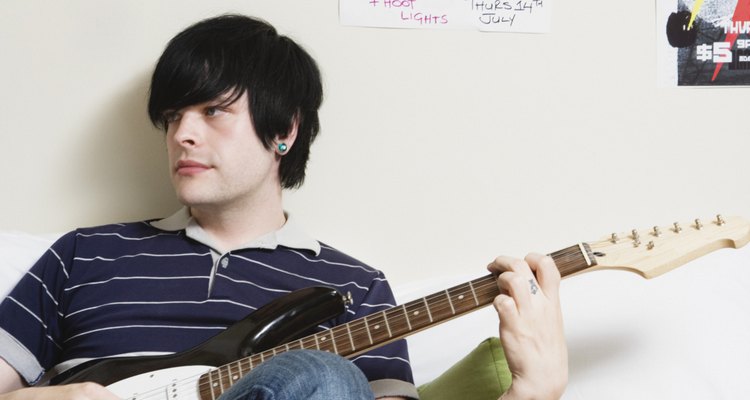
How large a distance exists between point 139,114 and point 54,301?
1.29ft

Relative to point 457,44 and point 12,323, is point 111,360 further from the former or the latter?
point 457,44

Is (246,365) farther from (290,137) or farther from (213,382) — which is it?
(290,137)

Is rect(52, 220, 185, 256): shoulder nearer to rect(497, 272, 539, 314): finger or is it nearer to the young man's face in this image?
the young man's face

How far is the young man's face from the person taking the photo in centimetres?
114

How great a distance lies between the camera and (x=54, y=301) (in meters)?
1.12

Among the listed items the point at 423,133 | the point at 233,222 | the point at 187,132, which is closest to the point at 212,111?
the point at 187,132

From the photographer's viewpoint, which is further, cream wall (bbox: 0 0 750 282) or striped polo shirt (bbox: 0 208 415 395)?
cream wall (bbox: 0 0 750 282)

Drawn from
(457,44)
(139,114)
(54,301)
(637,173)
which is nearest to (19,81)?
(139,114)

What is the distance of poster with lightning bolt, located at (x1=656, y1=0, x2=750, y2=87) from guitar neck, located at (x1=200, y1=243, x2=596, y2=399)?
650mm

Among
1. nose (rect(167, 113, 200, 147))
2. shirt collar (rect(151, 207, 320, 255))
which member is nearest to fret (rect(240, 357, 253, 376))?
shirt collar (rect(151, 207, 320, 255))

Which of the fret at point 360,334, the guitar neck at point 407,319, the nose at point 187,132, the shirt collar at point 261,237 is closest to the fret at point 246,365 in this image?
the guitar neck at point 407,319

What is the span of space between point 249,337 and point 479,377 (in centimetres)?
33

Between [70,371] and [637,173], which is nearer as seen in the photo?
[70,371]

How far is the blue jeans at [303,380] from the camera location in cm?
65
